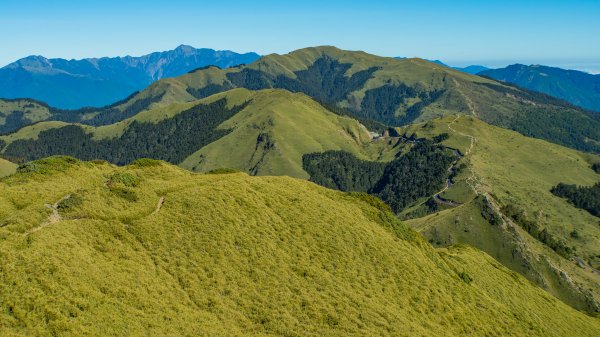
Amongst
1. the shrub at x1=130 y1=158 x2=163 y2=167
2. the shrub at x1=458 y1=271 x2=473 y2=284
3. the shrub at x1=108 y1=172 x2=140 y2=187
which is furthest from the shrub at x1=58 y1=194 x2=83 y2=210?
the shrub at x1=458 y1=271 x2=473 y2=284

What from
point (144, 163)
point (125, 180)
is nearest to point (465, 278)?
point (125, 180)

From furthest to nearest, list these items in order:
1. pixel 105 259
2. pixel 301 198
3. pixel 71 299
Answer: pixel 301 198
pixel 105 259
pixel 71 299

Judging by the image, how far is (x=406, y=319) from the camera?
166 ft

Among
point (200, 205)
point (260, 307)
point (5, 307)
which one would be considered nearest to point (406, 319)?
point (260, 307)

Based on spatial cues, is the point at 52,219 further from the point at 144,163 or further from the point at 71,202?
the point at 144,163

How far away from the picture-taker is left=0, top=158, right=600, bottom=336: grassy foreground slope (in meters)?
35.4

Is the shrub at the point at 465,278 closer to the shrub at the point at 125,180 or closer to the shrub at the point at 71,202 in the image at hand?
the shrub at the point at 125,180

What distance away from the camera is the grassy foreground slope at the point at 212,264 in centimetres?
3544

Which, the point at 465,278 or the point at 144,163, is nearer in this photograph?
the point at 465,278

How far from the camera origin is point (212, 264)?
4669 cm

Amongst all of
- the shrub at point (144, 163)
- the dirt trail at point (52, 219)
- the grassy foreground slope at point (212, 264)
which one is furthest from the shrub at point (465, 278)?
the dirt trail at point (52, 219)

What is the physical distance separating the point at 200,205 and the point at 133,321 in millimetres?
21341

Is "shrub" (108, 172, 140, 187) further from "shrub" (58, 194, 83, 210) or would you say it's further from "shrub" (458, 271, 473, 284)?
"shrub" (458, 271, 473, 284)

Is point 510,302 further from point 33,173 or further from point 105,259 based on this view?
point 33,173
